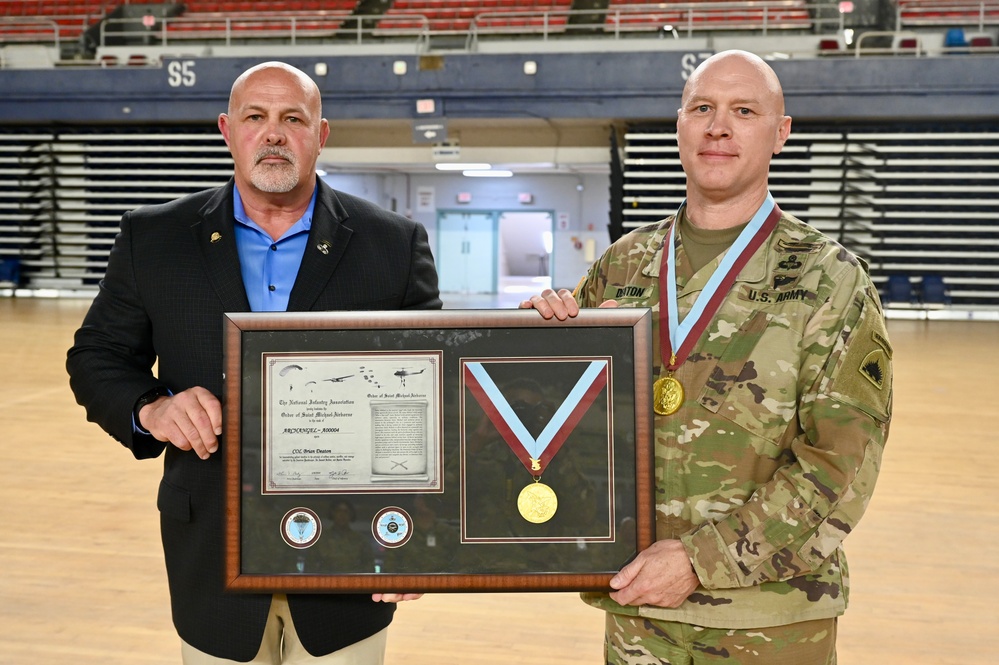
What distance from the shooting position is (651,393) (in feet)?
5.25

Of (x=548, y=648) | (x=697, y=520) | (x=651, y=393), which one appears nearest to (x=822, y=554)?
(x=697, y=520)

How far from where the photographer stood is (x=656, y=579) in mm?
1562

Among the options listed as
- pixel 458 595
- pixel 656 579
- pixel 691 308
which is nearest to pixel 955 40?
pixel 458 595

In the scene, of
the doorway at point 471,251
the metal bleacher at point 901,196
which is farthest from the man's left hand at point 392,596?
the doorway at point 471,251

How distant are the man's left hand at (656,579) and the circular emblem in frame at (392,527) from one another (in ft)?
1.18

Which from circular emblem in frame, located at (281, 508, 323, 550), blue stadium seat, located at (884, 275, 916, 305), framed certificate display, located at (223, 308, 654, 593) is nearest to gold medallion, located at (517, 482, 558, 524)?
framed certificate display, located at (223, 308, 654, 593)

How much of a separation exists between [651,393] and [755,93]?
567 millimetres

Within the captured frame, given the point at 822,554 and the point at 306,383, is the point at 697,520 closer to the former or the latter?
the point at 822,554

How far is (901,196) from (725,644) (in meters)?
15.1

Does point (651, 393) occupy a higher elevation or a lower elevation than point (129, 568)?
higher

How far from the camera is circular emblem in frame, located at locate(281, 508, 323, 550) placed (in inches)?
63.2

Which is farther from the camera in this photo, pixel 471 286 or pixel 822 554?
pixel 471 286

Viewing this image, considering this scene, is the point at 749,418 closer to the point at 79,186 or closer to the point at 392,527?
the point at 392,527

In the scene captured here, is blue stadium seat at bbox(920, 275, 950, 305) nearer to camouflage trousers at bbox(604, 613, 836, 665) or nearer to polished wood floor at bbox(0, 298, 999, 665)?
polished wood floor at bbox(0, 298, 999, 665)
